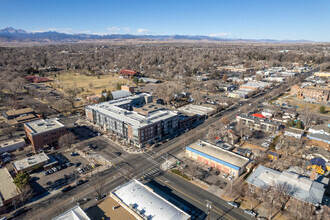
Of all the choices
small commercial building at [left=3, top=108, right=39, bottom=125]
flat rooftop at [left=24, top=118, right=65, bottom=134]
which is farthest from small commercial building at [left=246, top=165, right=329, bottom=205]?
small commercial building at [left=3, top=108, right=39, bottom=125]

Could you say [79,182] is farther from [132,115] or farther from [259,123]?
[259,123]

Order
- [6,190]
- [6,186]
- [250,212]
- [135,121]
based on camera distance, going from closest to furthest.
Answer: [250,212]
[6,190]
[6,186]
[135,121]

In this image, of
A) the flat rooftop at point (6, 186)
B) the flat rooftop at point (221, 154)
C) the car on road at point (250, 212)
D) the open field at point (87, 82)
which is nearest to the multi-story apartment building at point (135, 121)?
the flat rooftop at point (221, 154)

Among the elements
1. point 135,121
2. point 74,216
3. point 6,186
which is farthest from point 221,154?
point 6,186

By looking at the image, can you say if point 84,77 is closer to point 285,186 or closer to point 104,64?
point 104,64

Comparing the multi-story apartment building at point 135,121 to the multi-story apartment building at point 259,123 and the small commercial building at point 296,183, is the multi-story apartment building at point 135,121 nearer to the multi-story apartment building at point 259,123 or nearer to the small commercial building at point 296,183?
the multi-story apartment building at point 259,123

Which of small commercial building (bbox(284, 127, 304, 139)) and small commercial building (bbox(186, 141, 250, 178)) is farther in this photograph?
small commercial building (bbox(284, 127, 304, 139))

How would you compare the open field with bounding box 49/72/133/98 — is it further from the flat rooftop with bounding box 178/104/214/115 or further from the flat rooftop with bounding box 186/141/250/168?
the flat rooftop with bounding box 186/141/250/168
